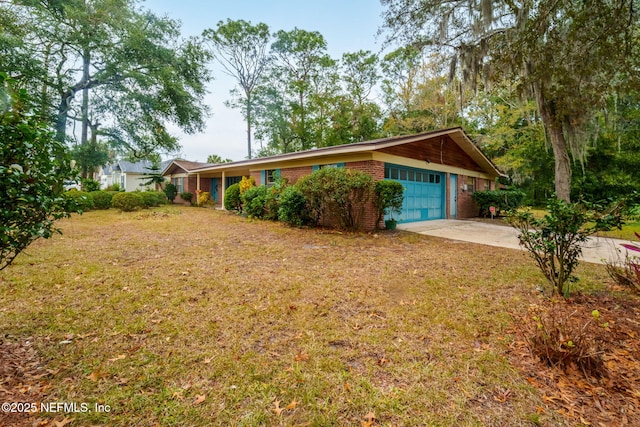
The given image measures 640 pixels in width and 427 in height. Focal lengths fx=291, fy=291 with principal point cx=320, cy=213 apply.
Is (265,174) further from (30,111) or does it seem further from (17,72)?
(17,72)

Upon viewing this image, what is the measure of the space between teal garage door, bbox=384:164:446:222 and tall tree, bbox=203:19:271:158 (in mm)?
19397

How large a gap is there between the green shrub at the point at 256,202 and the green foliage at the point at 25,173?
8.68 metres

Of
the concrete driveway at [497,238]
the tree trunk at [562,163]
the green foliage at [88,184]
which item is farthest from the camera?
the tree trunk at [562,163]

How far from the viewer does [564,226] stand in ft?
11.0

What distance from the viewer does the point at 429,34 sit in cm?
845

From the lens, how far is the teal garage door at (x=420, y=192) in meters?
10.9

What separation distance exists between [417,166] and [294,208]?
5.18 metres

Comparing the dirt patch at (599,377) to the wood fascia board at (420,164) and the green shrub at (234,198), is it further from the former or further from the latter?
the green shrub at (234,198)

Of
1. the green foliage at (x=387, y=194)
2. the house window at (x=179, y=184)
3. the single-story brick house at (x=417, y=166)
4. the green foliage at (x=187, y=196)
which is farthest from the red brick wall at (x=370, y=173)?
the house window at (x=179, y=184)

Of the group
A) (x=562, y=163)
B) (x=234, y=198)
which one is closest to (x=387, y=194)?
(x=562, y=163)

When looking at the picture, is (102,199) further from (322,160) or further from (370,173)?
(370,173)

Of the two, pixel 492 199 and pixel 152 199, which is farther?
pixel 152 199

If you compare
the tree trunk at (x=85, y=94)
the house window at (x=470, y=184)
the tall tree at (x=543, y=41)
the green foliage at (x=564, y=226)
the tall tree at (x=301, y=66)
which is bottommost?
the green foliage at (x=564, y=226)

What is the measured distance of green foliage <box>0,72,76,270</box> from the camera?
2.13 metres
